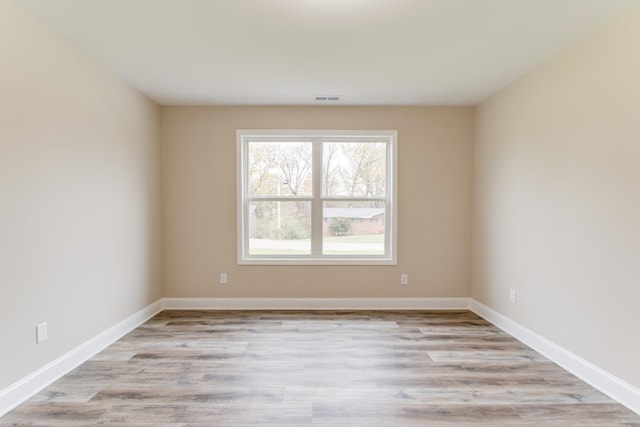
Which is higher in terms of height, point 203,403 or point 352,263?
point 352,263

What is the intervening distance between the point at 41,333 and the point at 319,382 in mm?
1927

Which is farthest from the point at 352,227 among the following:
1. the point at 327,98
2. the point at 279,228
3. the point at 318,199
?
the point at 327,98

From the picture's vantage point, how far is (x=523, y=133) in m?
3.19

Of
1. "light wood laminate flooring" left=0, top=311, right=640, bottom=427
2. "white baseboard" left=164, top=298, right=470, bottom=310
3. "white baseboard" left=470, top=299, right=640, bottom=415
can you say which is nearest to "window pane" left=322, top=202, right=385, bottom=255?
"white baseboard" left=164, top=298, right=470, bottom=310

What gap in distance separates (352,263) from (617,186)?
2613mm

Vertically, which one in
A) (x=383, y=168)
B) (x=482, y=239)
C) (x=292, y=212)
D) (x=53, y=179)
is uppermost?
(x=383, y=168)

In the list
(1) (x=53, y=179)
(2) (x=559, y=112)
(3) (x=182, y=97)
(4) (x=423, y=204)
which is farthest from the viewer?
(4) (x=423, y=204)

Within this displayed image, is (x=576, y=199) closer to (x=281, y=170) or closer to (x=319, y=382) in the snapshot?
(x=319, y=382)

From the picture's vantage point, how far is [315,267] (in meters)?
4.17

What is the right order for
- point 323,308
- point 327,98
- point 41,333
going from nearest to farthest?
point 41,333 < point 327,98 < point 323,308

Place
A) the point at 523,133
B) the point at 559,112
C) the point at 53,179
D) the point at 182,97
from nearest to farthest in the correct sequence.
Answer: the point at 53,179
the point at 559,112
the point at 523,133
the point at 182,97

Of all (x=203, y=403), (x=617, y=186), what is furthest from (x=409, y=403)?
(x=617, y=186)

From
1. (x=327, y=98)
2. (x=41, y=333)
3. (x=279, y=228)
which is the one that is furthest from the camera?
(x=279, y=228)

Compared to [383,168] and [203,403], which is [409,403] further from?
[383,168]
